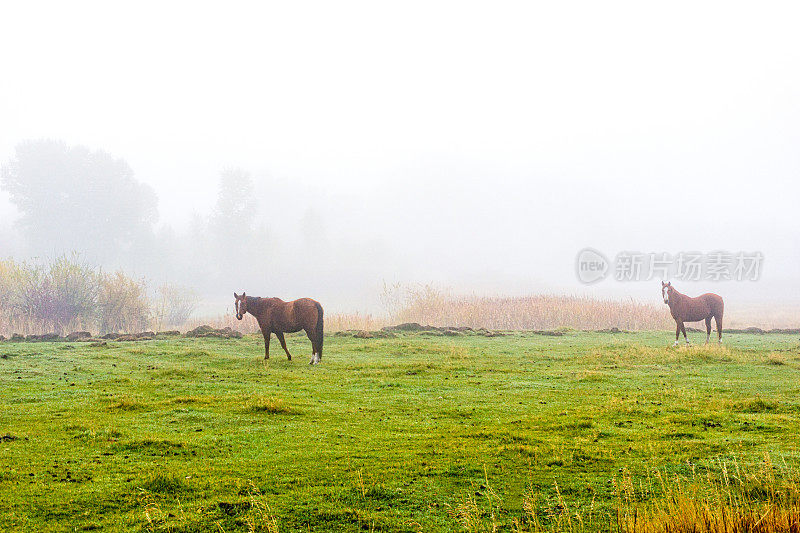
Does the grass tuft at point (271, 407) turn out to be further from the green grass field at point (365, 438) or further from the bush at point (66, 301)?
the bush at point (66, 301)

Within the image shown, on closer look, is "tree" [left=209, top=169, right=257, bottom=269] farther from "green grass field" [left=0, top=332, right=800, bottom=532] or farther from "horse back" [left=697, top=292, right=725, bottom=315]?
"horse back" [left=697, top=292, right=725, bottom=315]

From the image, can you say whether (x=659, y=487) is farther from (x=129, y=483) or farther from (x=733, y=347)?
(x=733, y=347)

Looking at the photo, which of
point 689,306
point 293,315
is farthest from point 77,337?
point 689,306

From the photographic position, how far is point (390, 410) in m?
10.6

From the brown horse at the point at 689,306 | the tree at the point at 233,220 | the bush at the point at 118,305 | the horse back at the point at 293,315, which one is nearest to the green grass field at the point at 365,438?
the horse back at the point at 293,315

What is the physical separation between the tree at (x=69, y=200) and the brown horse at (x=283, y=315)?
55.3 m

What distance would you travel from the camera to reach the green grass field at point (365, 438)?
5906 millimetres

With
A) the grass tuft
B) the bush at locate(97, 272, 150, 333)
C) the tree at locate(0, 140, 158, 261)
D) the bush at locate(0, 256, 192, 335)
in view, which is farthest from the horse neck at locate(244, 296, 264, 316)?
the tree at locate(0, 140, 158, 261)

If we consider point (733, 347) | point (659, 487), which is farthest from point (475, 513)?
point (733, 347)

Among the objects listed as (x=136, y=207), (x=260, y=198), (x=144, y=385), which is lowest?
(x=144, y=385)

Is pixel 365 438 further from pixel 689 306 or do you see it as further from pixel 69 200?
pixel 69 200

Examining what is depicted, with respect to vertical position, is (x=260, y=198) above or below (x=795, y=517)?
above

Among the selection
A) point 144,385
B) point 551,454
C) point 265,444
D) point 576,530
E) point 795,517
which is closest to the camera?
point 795,517

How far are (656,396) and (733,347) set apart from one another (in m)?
9.93
